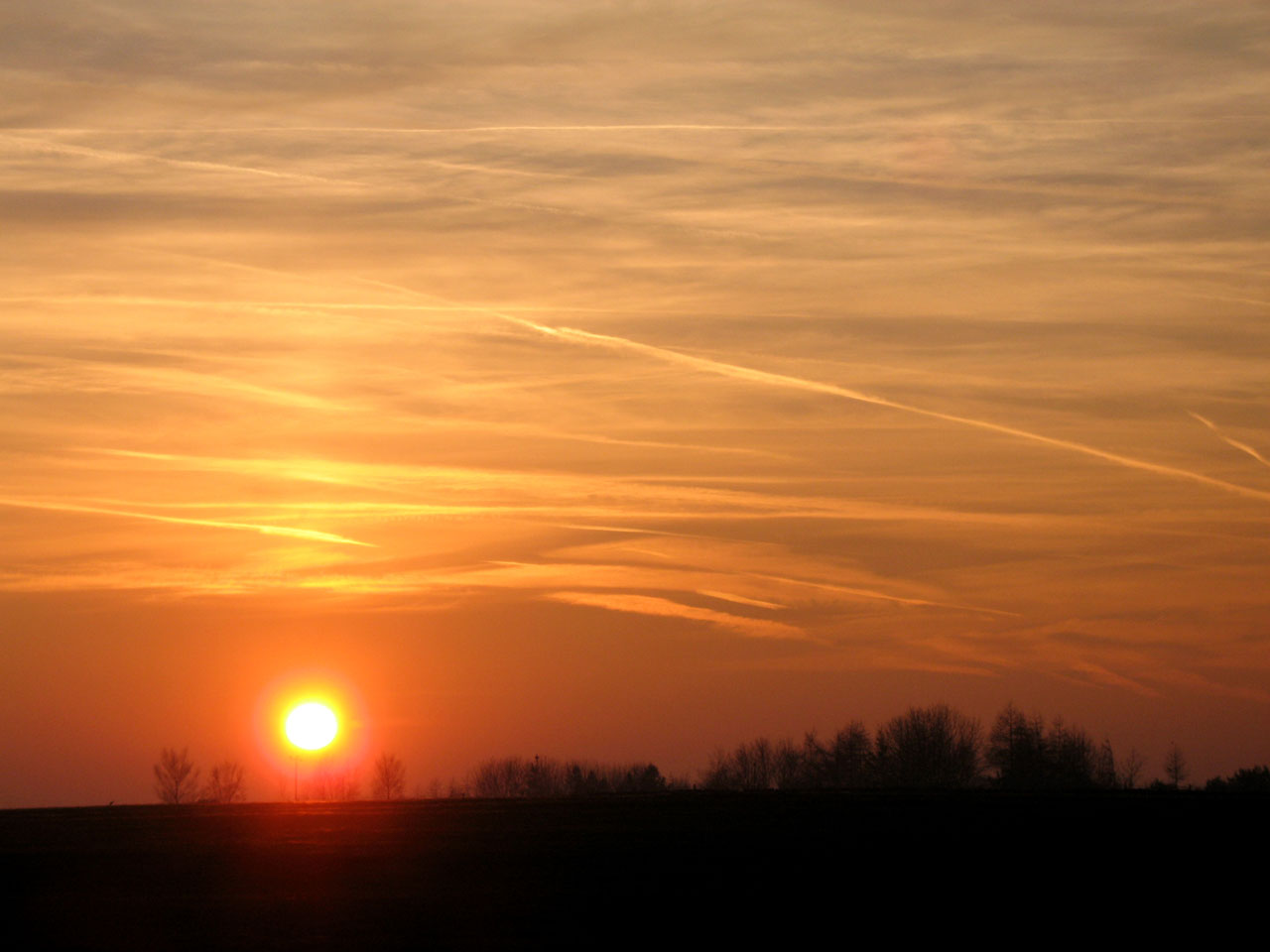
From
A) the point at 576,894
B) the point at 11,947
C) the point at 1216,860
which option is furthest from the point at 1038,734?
the point at 11,947

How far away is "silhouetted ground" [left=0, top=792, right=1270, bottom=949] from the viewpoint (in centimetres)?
3984

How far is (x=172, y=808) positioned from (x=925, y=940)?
56.4 m

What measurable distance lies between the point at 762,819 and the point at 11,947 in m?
33.5

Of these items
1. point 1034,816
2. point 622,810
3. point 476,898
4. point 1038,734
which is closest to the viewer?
point 476,898

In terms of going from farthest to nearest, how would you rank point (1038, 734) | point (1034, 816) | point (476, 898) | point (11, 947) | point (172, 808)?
point (1038, 734) < point (172, 808) < point (1034, 816) < point (476, 898) < point (11, 947)

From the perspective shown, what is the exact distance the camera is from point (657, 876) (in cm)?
4800

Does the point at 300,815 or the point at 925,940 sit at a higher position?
the point at 300,815

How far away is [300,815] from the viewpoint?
245ft

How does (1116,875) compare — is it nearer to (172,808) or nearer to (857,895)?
(857,895)

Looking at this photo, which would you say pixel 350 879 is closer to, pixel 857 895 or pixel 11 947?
pixel 11 947

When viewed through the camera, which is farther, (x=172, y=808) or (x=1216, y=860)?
(x=172, y=808)

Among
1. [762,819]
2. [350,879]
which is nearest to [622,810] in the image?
[762,819]

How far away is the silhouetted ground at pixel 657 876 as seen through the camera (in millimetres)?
39844

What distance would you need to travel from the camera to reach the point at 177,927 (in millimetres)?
40781
